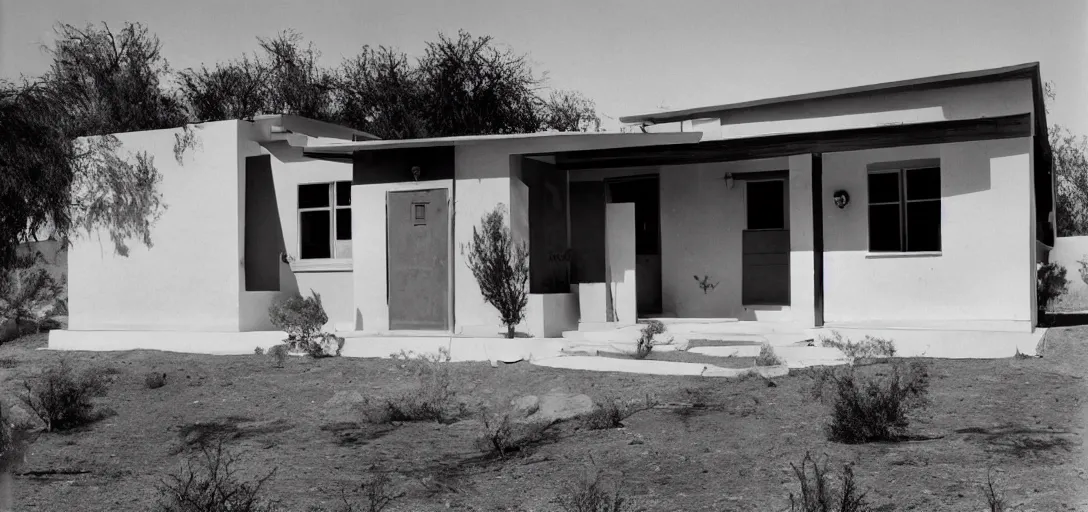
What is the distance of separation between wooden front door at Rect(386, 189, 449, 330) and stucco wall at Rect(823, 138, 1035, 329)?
5463 mm

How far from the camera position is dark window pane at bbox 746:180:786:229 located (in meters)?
15.0

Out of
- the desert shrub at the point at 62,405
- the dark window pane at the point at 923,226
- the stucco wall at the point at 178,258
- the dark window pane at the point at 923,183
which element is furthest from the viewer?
the stucco wall at the point at 178,258

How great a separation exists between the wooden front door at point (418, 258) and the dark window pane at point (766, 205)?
472 centimetres

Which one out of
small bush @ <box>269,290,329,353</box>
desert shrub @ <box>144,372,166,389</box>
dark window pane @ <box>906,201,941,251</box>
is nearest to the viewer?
desert shrub @ <box>144,372,166,389</box>

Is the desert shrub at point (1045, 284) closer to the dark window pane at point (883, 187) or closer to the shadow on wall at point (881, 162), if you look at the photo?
the dark window pane at point (883, 187)

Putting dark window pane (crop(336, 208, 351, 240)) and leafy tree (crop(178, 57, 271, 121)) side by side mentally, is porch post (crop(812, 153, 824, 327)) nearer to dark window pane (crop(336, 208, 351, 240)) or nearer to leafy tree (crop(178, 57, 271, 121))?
dark window pane (crop(336, 208, 351, 240))

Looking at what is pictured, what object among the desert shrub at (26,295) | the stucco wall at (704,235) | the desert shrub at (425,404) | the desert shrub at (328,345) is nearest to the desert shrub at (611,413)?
the desert shrub at (425,404)

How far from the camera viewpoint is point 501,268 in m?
13.4

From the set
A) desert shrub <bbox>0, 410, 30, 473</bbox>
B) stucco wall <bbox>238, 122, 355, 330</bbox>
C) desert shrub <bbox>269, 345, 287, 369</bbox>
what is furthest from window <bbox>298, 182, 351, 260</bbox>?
desert shrub <bbox>0, 410, 30, 473</bbox>

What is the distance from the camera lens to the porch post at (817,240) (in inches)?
519

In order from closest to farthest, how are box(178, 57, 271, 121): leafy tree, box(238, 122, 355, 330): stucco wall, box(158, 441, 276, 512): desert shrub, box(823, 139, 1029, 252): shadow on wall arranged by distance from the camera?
1. box(158, 441, 276, 512): desert shrub
2. box(823, 139, 1029, 252): shadow on wall
3. box(238, 122, 355, 330): stucco wall
4. box(178, 57, 271, 121): leafy tree

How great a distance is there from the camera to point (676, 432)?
26.2 feet

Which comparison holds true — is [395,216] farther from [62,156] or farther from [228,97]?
[228,97]

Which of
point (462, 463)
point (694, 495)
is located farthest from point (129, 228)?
point (694, 495)
